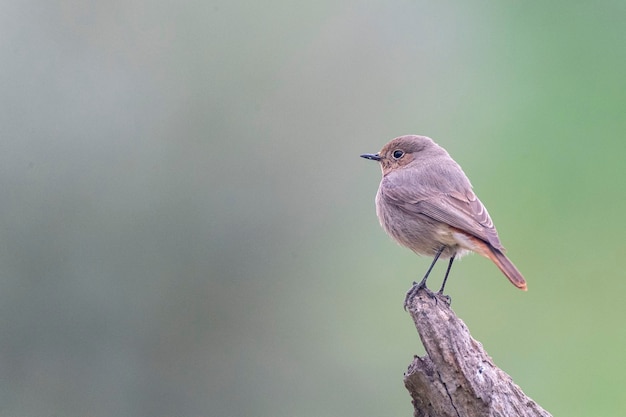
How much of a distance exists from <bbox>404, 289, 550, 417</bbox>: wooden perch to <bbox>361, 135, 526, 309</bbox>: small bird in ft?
2.76

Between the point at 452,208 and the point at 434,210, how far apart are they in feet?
0.41

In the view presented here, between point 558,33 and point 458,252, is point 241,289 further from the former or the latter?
point 558,33

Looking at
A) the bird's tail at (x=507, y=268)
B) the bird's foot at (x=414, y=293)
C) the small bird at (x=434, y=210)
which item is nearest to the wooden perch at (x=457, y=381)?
the bird's foot at (x=414, y=293)

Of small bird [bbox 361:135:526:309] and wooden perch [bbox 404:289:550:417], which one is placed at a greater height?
Answer: small bird [bbox 361:135:526:309]

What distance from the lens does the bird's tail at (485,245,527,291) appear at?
5070mm

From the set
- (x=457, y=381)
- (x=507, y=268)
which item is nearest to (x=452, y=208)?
(x=507, y=268)

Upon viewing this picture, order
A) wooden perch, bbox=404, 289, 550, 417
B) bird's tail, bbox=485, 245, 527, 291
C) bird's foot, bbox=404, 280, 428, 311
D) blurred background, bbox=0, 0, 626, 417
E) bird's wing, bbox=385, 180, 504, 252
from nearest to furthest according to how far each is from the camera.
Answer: wooden perch, bbox=404, 289, 550, 417 < bird's foot, bbox=404, 280, 428, 311 < bird's tail, bbox=485, 245, 527, 291 < bird's wing, bbox=385, 180, 504, 252 < blurred background, bbox=0, 0, 626, 417

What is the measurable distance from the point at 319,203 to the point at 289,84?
1.62 m

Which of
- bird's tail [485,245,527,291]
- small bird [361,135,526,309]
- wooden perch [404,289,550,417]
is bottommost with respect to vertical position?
wooden perch [404,289,550,417]

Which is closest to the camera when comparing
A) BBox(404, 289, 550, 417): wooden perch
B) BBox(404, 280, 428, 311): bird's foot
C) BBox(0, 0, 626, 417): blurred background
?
BBox(404, 289, 550, 417): wooden perch

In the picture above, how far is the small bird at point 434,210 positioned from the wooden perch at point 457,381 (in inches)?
33.1

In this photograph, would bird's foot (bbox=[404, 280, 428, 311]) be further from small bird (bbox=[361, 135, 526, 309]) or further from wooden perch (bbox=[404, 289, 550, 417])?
wooden perch (bbox=[404, 289, 550, 417])

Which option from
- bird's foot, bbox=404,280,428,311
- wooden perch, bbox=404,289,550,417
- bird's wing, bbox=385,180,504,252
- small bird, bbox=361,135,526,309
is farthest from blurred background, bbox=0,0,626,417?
wooden perch, bbox=404,289,550,417

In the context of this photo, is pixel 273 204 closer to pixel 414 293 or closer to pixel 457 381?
pixel 414 293
